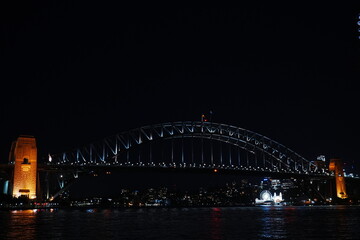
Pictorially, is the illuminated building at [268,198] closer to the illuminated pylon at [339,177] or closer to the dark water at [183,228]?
the illuminated pylon at [339,177]

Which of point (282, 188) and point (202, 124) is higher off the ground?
point (202, 124)

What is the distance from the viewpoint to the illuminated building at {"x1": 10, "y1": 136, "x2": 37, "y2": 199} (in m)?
59.7

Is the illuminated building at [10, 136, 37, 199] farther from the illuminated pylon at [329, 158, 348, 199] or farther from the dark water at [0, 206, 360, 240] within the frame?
the illuminated pylon at [329, 158, 348, 199]

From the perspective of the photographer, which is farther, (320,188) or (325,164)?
(325,164)

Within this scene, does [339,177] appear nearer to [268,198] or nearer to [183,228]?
[268,198]

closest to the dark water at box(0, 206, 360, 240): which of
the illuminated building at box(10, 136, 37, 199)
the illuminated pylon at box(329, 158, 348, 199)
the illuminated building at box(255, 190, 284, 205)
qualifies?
the illuminated building at box(10, 136, 37, 199)

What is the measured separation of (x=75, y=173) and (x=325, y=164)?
232 feet

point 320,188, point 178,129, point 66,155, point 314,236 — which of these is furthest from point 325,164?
point 314,236

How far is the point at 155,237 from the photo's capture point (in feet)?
58.1

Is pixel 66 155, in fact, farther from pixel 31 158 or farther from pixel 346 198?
pixel 346 198

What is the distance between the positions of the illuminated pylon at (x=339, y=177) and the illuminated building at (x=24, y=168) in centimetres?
6379

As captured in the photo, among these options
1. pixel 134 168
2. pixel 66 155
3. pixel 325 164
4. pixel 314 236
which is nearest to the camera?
pixel 314 236

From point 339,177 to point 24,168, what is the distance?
67.5 metres

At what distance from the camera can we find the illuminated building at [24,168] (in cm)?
5972
